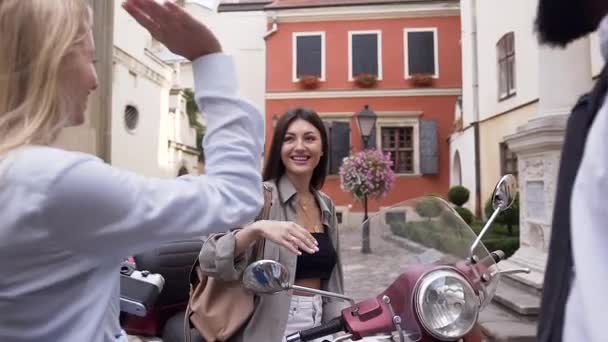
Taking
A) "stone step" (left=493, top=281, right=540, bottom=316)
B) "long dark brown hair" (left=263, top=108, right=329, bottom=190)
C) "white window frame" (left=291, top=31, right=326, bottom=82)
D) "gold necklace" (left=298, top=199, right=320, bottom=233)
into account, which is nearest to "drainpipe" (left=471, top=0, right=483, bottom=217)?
"white window frame" (left=291, top=31, right=326, bottom=82)

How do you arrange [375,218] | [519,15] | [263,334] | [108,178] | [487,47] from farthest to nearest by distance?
[487,47]
[519,15]
[375,218]
[263,334]
[108,178]

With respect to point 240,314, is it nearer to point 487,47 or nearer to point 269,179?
point 269,179

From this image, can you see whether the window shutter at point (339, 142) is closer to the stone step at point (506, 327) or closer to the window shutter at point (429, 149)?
the window shutter at point (429, 149)

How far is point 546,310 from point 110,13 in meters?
6.79

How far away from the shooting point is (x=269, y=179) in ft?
7.85

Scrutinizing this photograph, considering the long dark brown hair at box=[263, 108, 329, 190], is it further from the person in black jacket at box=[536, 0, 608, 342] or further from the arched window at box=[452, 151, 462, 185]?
the arched window at box=[452, 151, 462, 185]

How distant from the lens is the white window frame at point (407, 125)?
1820 centimetres

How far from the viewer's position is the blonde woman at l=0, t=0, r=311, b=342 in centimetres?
75

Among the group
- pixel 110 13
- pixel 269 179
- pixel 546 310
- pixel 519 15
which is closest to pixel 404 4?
pixel 519 15

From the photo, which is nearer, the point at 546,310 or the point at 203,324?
the point at 546,310

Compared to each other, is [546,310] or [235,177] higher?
[235,177]

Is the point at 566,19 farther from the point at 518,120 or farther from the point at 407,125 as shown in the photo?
the point at 407,125

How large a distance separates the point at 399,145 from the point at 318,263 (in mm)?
17024

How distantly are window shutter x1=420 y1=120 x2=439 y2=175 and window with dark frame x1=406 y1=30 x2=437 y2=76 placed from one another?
1.96m
